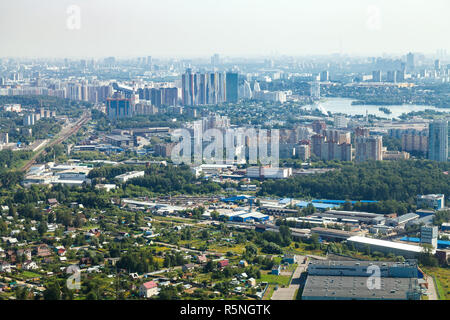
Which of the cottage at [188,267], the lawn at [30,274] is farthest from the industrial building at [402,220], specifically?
the lawn at [30,274]

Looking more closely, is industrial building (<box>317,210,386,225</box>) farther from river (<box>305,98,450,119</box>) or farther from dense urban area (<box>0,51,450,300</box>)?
river (<box>305,98,450,119</box>)

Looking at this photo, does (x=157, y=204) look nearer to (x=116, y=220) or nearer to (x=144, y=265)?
(x=116, y=220)

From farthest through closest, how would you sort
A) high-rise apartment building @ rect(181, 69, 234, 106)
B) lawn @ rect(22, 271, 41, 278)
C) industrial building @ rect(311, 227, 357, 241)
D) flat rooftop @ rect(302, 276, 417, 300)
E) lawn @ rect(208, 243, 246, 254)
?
high-rise apartment building @ rect(181, 69, 234, 106), industrial building @ rect(311, 227, 357, 241), lawn @ rect(208, 243, 246, 254), lawn @ rect(22, 271, 41, 278), flat rooftop @ rect(302, 276, 417, 300)

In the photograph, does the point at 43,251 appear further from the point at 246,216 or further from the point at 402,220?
the point at 402,220

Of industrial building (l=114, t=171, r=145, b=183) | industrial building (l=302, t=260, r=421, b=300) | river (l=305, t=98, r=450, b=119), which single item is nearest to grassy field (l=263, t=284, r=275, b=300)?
industrial building (l=302, t=260, r=421, b=300)

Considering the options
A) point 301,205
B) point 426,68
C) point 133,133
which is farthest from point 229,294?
point 426,68

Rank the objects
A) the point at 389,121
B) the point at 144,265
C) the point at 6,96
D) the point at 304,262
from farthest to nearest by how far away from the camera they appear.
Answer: the point at 6,96 → the point at 389,121 → the point at 304,262 → the point at 144,265

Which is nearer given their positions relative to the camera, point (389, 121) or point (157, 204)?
point (157, 204)
